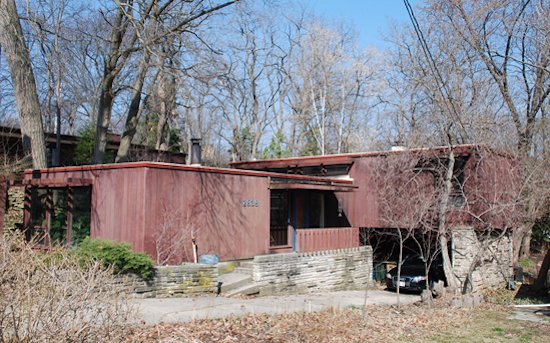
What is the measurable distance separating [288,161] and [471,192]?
324 inches

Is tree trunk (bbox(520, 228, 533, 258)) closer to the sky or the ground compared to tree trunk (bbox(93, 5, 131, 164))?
closer to the ground

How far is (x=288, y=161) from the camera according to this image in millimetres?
24031

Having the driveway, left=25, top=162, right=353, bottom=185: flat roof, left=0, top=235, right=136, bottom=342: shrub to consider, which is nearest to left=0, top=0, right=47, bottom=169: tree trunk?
left=25, top=162, right=353, bottom=185: flat roof

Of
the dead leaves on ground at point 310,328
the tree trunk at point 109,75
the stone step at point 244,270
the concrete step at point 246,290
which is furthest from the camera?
the tree trunk at point 109,75

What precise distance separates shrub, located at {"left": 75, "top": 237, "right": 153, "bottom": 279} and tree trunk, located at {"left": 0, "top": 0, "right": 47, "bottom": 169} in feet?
23.6

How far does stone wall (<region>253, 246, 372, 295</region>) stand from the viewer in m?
15.6

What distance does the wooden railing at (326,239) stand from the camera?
18.8 metres

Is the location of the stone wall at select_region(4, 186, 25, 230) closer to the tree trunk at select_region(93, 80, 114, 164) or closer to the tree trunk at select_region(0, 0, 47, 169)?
the tree trunk at select_region(0, 0, 47, 169)

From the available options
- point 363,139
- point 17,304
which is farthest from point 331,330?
point 363,139

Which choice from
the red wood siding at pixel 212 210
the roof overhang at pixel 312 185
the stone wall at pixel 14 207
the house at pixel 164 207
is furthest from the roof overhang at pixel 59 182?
the roof overhang at pixel 312 185

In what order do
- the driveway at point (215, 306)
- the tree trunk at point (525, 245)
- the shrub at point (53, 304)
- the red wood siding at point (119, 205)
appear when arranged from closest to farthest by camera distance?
1. the shrub at point (53, 304)
2. the driveway at point (215, 306)
3. the red wood siding at point (119, 205)
4. the tree trunk at point (525, 245)

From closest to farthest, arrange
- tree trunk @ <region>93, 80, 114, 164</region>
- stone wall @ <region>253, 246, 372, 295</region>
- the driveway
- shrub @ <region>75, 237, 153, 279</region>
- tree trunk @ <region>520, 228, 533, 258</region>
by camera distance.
→ the driveway, shrub @ <region>75, 237, 153, 279</region>, stone wall @ <region>253, 246, 372, 295</region>, tree trunk @ <region>93, 80, 114, 164</region>, tree trunk @ <region>520, 228, 533, 258</region>

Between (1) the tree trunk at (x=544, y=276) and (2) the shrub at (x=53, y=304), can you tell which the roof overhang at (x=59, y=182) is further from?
(1) the tree trunk at (x=544, y=276)

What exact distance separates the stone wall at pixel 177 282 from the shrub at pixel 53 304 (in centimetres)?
610
